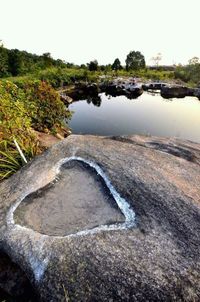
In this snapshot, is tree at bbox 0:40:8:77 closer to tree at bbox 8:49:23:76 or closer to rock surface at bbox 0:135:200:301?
tree at bbox 8:49:23:76

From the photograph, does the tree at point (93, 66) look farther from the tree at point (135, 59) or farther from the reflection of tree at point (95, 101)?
the reflection of tree at point (95, 101)

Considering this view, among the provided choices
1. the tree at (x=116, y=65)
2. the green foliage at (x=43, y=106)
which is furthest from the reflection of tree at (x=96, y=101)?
the tree at (x=116, y=65)

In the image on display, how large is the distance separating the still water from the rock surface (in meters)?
16.3

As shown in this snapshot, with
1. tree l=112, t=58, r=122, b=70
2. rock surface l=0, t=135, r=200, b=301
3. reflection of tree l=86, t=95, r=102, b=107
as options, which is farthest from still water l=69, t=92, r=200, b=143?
tree l=112, t=58, r=122, b=70

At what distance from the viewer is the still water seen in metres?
24.1

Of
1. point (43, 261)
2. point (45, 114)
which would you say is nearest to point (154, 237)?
point (43, 261)

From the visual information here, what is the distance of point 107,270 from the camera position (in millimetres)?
4164

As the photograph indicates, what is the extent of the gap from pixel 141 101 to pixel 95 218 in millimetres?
36768

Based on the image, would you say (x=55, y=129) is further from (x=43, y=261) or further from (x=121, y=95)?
(x=121, y=95)

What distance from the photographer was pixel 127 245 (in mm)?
4449

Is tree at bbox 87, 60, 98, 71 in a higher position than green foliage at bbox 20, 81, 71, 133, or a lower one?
lower

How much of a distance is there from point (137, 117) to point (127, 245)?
85.7 ft

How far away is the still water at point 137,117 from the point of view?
2408cm

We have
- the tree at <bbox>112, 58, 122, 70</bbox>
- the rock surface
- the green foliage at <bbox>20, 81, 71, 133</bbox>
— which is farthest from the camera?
the tree at <bbox>112, 58, 122, 70</bbox>
